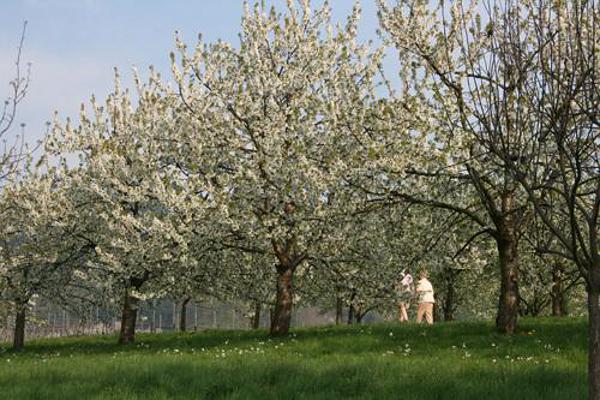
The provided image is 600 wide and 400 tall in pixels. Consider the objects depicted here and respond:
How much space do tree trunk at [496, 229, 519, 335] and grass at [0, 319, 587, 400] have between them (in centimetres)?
136

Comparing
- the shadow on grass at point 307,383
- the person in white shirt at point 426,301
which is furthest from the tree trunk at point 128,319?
the shadow on grass at point 307,383

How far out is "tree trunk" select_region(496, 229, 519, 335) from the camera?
59.1 ft

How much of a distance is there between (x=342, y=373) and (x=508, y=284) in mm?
7735

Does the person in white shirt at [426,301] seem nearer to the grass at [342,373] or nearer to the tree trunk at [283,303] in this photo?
the tree trunk at [283,303]

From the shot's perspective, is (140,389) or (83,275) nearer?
(140,389)

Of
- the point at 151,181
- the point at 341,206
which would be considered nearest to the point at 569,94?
the point at 341,206

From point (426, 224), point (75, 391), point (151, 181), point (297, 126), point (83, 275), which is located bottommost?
point (75, 391)

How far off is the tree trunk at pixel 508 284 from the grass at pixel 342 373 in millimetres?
1359

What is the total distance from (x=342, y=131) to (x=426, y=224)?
355 cm

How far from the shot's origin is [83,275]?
23062 mm

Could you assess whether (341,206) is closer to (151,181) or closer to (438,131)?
(438,131)

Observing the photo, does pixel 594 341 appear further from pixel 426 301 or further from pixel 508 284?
pixel 426 301

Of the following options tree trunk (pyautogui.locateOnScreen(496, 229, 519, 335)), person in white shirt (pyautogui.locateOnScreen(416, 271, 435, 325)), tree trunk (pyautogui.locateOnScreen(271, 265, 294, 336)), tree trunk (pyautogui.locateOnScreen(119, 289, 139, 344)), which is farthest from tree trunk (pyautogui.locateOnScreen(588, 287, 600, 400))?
tree trunk (pyautogui.locateOnScreen(119, 289, 139, 344))

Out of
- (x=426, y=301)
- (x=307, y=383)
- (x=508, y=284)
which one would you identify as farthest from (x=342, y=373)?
(x=426, y=301)
